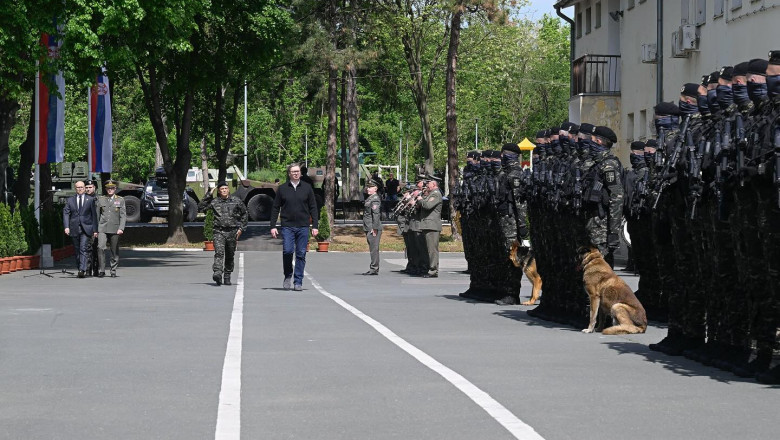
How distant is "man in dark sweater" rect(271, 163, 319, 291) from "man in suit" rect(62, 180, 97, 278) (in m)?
5.64

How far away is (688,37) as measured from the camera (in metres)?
39.2

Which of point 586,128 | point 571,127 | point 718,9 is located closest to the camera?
point 586,128

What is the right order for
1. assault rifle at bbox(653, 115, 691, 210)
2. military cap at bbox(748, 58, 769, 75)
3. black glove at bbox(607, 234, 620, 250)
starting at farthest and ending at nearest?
black glove at bbox(607, 234, 620, 250), assault rifle at bbox(653, 115, 691, 210), military cap at bbox(748, 58, 769, 75)

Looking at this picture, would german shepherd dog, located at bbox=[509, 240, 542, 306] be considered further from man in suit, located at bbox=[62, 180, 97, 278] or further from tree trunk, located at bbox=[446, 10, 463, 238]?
tree trunk, located at bbox=[446, 10, 463, 238]

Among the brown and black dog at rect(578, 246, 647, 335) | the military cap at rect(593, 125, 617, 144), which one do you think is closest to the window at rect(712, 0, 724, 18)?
the military cap at rect(593, 125, 617, 144)

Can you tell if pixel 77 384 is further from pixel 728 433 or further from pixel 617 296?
pixel 617 296

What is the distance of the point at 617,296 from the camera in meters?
13.8

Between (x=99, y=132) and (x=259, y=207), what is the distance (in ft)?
67.2

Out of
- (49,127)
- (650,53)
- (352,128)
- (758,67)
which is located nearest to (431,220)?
(49,127)

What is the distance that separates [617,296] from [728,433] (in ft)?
20.0

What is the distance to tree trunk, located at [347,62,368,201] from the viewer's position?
54188 millimetres

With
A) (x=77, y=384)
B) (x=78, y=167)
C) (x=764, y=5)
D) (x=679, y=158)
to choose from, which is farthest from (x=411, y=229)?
(x=78, y=167)

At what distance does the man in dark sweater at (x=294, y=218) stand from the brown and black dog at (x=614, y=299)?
877 centimetres

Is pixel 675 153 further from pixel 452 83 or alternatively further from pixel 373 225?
pixel 452 83
